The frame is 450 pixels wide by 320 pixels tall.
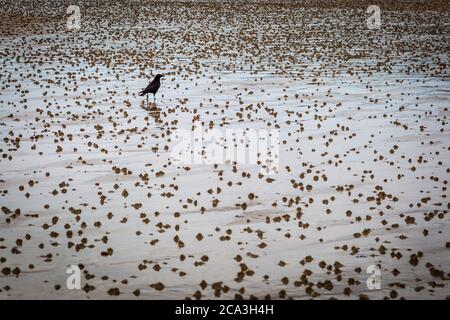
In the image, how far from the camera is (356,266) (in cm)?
1088

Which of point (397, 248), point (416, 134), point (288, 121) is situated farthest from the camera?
point (288, 121)

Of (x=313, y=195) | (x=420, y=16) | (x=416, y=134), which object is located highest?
(x=420, y=16)

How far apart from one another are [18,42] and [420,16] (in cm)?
3745

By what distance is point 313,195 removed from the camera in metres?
14.6

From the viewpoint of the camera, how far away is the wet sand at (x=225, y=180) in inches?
416

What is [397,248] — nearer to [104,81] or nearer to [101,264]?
[101,264]

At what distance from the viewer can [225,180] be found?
51.7 ft

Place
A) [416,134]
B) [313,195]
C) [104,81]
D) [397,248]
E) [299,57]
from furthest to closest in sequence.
Answer: [299,57], [104,81], [416,134], [313,195], [397,248]

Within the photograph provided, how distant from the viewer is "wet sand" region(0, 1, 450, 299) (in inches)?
416

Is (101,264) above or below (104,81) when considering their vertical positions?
Answer: below
